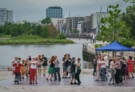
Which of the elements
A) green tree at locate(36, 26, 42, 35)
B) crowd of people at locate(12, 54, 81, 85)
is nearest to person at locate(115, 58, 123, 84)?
crowd of people at locate(12, 54, 81, 85)

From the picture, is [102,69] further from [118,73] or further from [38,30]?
[38,30]

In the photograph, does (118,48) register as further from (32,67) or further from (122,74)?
(32,67)

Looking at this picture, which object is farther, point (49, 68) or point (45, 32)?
point (45, 32)

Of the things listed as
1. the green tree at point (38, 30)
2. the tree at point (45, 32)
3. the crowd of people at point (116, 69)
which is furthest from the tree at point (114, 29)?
the green tree at point (38, 30)

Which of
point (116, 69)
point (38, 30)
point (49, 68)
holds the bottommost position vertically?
point (49, 68)

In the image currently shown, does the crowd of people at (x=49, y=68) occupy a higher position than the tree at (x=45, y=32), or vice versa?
the tree at (x=45, y=32)

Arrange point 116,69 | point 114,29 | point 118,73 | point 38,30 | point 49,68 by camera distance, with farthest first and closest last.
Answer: point 38,30 → point 114,29 → point 49,68 → point 118,73 → point 116,69

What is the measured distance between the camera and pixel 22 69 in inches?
926

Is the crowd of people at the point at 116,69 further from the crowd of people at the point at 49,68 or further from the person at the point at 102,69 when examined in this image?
the crowd of people at the point at 49,68

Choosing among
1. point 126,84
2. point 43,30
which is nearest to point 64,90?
point 126,84

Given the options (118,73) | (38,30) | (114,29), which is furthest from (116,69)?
(38,30)

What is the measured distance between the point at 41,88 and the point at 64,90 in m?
1.55

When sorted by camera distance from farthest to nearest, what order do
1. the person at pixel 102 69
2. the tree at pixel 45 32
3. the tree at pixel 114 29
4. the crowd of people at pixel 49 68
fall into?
the tree at pixel 45 32 < the tree at pixel 114 29 < the person at pixel 102 69 < the crowd of people at pixel 49 68

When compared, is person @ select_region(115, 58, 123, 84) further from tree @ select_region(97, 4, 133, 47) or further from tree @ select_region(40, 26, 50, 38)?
tree @ select_region(40, 26, 50, 38)
